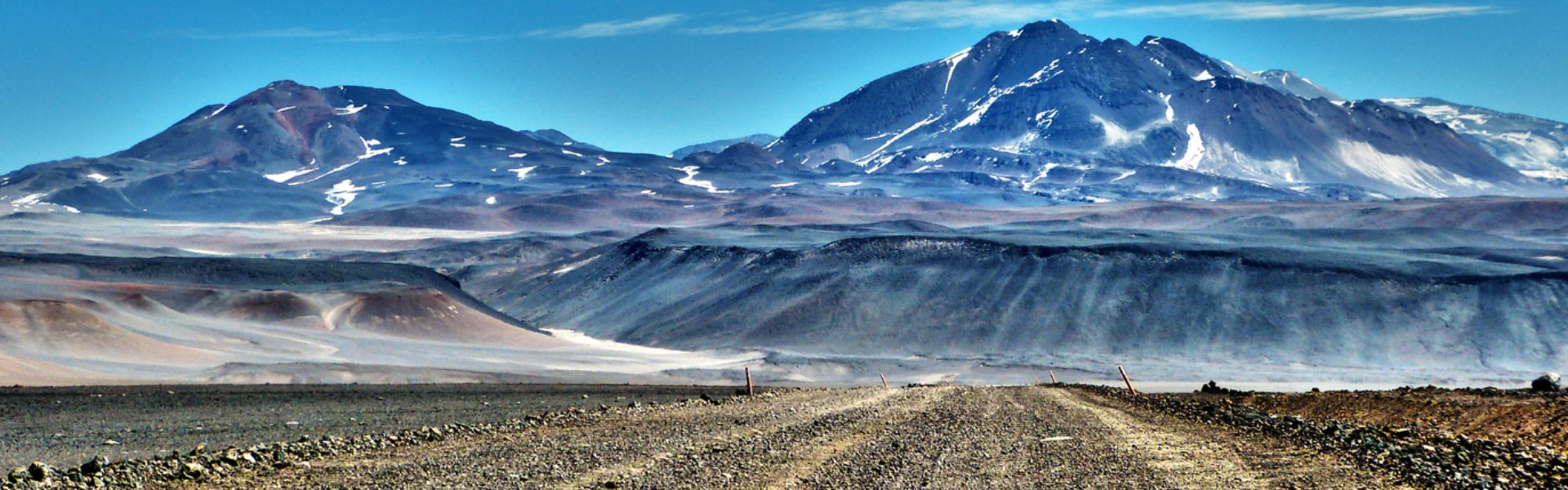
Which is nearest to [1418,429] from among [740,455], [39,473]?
[740,455]

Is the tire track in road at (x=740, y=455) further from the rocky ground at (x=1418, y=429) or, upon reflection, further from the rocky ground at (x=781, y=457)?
the rocky ground at (x=1418, y=429)

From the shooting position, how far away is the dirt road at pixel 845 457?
643 inches

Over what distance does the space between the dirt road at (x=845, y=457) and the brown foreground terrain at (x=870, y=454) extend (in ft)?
0.11

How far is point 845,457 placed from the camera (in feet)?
60.1

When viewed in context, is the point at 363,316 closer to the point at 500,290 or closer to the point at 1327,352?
the point at 500,290

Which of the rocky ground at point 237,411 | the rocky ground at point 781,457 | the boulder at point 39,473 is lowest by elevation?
the rocky ground at point 237,411

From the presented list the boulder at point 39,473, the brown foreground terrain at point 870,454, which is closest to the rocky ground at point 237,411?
the brown foreground terrain at point 870,454

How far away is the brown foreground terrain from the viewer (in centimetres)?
1630

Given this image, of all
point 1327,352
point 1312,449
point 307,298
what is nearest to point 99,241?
point 307,298

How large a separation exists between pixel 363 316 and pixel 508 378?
2148 cm

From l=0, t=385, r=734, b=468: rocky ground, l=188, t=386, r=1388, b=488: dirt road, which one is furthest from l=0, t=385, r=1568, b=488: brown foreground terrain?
l=0, t=385, r=734, b=468: rocky ground

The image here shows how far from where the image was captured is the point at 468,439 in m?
21.0

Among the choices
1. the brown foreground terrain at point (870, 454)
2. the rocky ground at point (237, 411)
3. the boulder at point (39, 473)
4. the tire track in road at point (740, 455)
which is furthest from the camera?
the rocky ground at point (237, 411)

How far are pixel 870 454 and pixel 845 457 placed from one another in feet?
1.18
